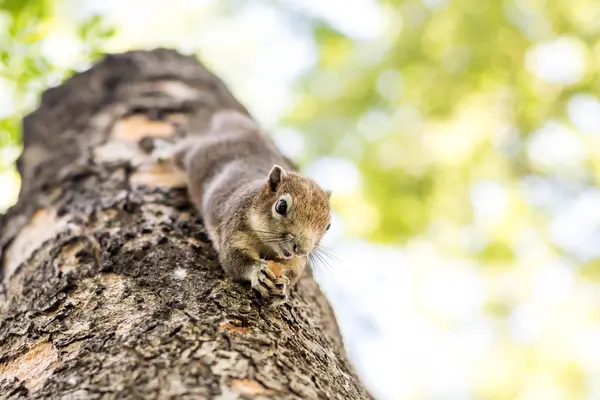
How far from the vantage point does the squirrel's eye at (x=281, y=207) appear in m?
3.29

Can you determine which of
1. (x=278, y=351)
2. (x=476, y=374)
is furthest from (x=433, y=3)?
(x=278, y=351)

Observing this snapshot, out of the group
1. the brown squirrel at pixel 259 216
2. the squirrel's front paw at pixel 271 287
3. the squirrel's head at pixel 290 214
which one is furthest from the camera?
the squirrel's head at pixel 290 214

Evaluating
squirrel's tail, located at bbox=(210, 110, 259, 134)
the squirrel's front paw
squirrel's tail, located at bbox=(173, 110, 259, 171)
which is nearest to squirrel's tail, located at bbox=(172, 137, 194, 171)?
squirrel's tail, located at bbox=(173, 110, 259, 171)

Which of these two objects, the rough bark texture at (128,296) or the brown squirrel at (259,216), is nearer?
the rough bark texture at (128,296)

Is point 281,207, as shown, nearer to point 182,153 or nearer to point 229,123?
point 182,153

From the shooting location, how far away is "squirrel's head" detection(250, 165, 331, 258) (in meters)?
3.18

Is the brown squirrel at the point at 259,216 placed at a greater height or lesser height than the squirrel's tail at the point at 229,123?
lesser

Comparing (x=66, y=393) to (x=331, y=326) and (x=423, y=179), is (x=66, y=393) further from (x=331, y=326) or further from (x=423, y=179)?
(x=423, y=179)

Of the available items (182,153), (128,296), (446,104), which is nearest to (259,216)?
(128,296)

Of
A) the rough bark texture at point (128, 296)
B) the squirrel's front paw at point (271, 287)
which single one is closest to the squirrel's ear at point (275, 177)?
the rough bark texture at point (128, 296)

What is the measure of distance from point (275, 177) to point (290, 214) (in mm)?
295

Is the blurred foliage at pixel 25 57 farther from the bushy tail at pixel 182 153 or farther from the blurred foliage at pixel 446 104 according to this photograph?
the blurred foliage at pixel 446 104

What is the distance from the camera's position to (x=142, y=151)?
4.27m

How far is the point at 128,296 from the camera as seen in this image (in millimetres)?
2582
